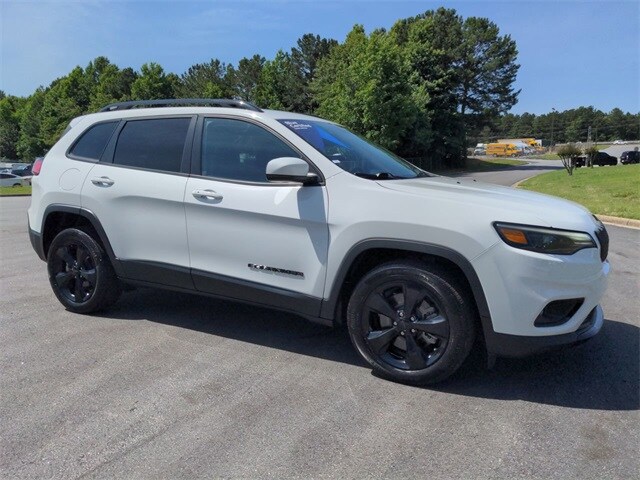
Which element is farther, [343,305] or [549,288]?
[343,305]

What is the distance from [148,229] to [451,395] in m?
2.60

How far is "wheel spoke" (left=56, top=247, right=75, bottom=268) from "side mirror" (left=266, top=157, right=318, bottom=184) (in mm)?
2318

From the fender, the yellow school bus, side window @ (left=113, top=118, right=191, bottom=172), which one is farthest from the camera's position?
the yellow school bus

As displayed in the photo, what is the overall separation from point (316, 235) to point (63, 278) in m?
2.61

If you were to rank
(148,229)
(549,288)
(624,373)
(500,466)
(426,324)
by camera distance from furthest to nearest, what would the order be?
(148,229), (624,373), (426,324), (549,288), (500,466)

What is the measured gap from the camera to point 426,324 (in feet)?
10.9

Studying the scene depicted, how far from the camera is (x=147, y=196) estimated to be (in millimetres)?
4305

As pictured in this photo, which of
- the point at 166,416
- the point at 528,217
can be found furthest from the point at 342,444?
the point at 528,217

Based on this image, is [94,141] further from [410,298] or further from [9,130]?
[9,130]

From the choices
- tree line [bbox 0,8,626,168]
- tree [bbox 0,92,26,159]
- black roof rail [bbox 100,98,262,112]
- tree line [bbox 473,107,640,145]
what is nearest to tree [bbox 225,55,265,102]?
tree line [bbox 0,8,626,168]

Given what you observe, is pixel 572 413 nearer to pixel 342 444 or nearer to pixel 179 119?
pixel 342 444

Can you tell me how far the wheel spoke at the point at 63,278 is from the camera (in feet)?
15.9

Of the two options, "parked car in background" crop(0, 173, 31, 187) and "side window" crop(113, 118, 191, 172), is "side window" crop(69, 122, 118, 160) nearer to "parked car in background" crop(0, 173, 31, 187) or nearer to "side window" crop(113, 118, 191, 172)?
"side window" crop(113, 118, 191, 172)

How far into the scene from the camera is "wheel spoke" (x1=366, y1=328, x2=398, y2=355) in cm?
347
